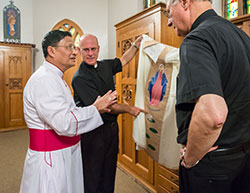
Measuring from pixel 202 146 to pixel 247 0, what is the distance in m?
2.24

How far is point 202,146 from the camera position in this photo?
85 centimetres

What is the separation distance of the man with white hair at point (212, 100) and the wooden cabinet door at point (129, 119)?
1.58 m

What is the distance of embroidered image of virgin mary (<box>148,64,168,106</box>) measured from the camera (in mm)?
1831

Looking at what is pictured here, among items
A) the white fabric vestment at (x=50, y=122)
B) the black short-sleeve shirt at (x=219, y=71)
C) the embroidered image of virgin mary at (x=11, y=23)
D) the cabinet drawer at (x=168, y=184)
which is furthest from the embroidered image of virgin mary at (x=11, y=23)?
the black short-sleeve shirt at (x=219, y=71)

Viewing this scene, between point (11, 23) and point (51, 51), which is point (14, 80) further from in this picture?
point (51, 51)

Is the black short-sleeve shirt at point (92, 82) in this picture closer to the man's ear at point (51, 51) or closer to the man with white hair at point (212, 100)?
the man's ear at point (51, 51)

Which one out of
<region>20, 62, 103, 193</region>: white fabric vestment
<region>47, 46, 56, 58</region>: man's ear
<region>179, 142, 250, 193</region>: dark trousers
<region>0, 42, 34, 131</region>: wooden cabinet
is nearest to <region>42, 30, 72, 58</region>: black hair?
<region>47, 46, 56, 58</region>: man's ear

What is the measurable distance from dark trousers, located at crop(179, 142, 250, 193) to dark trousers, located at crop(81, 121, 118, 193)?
1193 millimetres

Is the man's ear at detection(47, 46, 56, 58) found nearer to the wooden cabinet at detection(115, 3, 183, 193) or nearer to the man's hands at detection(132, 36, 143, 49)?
the man's hands at detection(132, 36, 143, 49)

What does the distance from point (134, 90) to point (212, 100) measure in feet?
6.72

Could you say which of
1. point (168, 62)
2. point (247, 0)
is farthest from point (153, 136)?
point (247, 0)

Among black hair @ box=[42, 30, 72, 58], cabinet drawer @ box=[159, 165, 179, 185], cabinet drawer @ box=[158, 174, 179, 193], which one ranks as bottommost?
cabinet drawer @ box=[158, 174, 179, 193]

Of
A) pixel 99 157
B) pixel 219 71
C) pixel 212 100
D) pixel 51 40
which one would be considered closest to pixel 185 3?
pixel 219 71

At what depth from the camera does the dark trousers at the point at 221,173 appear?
93 centimetres
